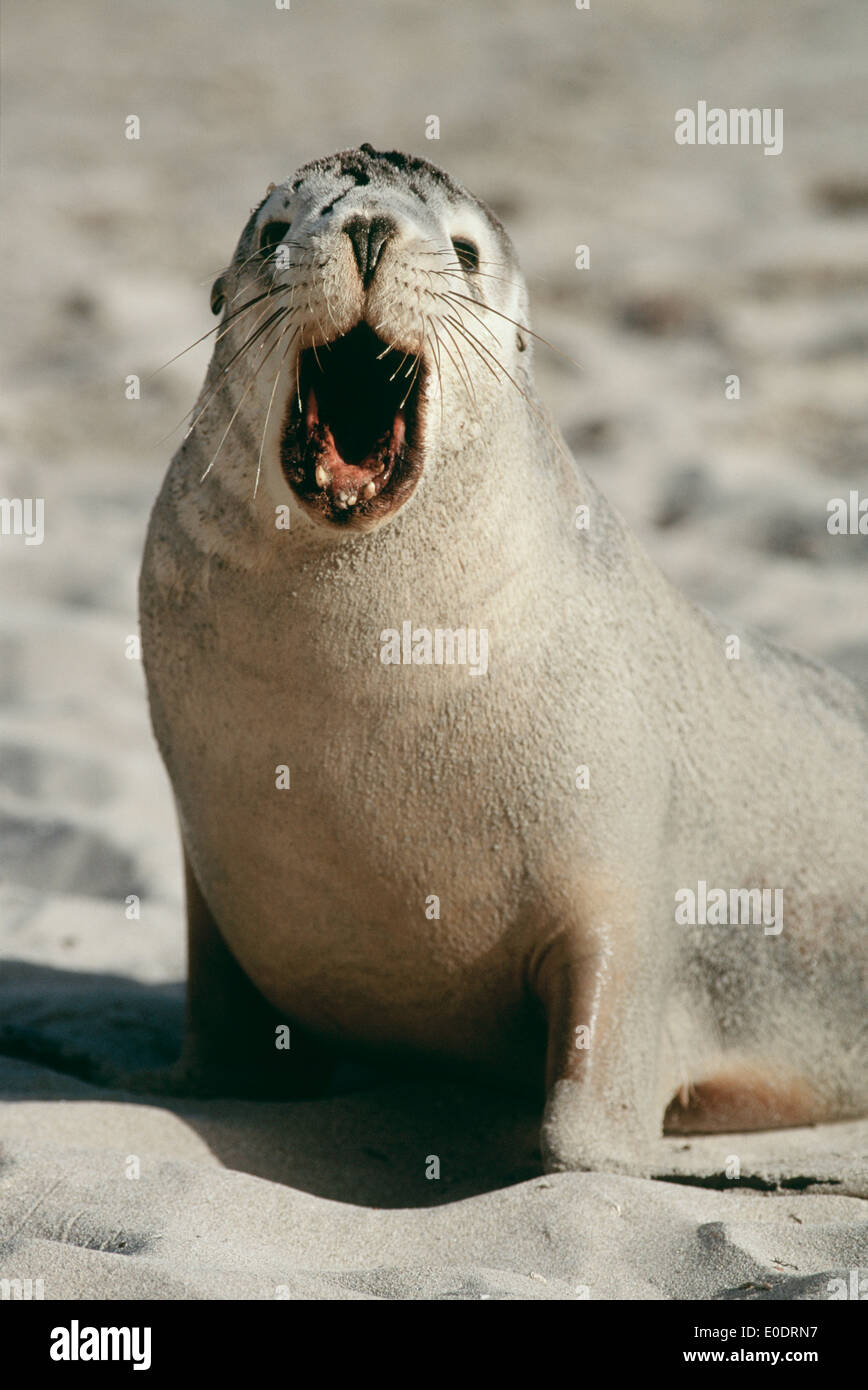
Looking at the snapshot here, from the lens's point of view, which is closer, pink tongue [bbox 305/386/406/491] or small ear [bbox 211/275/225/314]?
pink tongue [bbox 305/386/406/491]

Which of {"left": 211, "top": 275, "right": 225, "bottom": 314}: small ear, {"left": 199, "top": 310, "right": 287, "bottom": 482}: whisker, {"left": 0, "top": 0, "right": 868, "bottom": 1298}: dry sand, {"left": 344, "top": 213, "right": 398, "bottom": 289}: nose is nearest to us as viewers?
{"left": 0, "top": 0, "right": 868, "bottom": 1298}: dry sand

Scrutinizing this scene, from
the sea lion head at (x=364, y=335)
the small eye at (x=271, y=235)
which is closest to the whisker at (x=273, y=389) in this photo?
the sea lion head at (x=364, y=335)

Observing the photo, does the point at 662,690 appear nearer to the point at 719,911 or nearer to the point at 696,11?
the point at 719,911

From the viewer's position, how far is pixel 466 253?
313 cm

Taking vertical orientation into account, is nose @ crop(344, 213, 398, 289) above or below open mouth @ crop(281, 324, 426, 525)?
above

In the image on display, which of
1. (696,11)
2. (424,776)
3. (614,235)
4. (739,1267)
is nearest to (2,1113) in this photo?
(424,776)

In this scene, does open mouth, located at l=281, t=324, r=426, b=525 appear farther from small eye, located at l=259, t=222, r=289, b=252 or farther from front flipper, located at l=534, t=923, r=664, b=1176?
front flipper, located at l=534, t=923, r=664, b=1176

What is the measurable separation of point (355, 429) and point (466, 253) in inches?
17.6

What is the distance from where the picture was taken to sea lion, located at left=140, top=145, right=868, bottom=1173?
2.93 metres

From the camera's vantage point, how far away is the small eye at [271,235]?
120 inches

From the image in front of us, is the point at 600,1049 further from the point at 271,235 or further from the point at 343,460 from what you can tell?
the point at 271,235

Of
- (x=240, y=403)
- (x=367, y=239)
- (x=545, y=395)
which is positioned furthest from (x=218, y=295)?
(x=545, y=395)

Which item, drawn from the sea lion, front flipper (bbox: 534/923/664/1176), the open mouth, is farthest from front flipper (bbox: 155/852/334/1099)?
the open mouth
